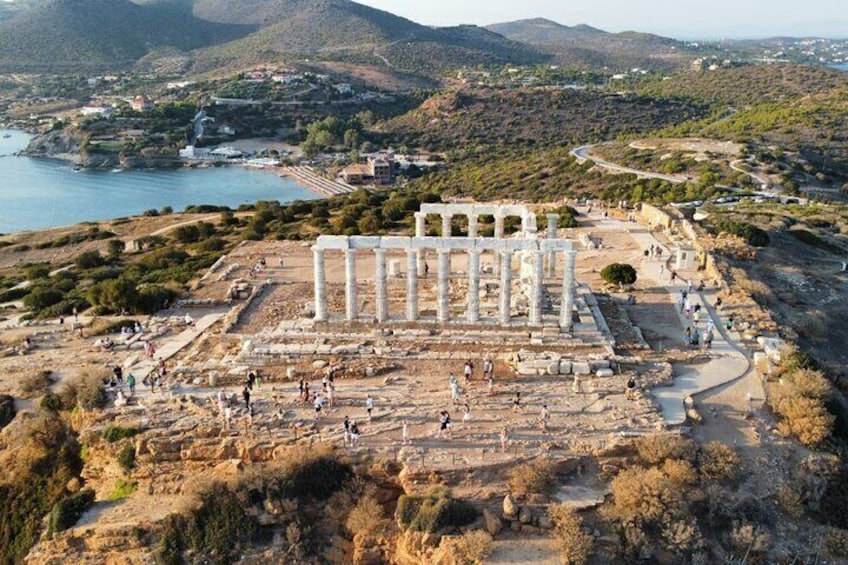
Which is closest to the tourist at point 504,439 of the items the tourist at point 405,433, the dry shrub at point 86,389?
the tourist at point 405,433

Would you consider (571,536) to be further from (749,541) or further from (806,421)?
(806,421)

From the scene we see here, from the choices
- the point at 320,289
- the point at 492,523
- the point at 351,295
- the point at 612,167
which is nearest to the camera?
the point at 492,523

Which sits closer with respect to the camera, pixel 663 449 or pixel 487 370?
pixel 663 449

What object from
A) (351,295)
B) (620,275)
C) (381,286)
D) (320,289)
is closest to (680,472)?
(381,286)

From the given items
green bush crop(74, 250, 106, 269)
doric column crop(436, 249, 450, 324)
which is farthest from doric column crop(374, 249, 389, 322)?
green bush crop(74, 250, 106, 269)

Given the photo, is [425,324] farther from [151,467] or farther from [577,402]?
[151,467]

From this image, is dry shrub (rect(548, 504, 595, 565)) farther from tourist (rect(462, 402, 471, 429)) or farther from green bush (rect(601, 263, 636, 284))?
green bush (rect(601, 263, 636, 284))

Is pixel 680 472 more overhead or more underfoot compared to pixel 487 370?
more underfoot
